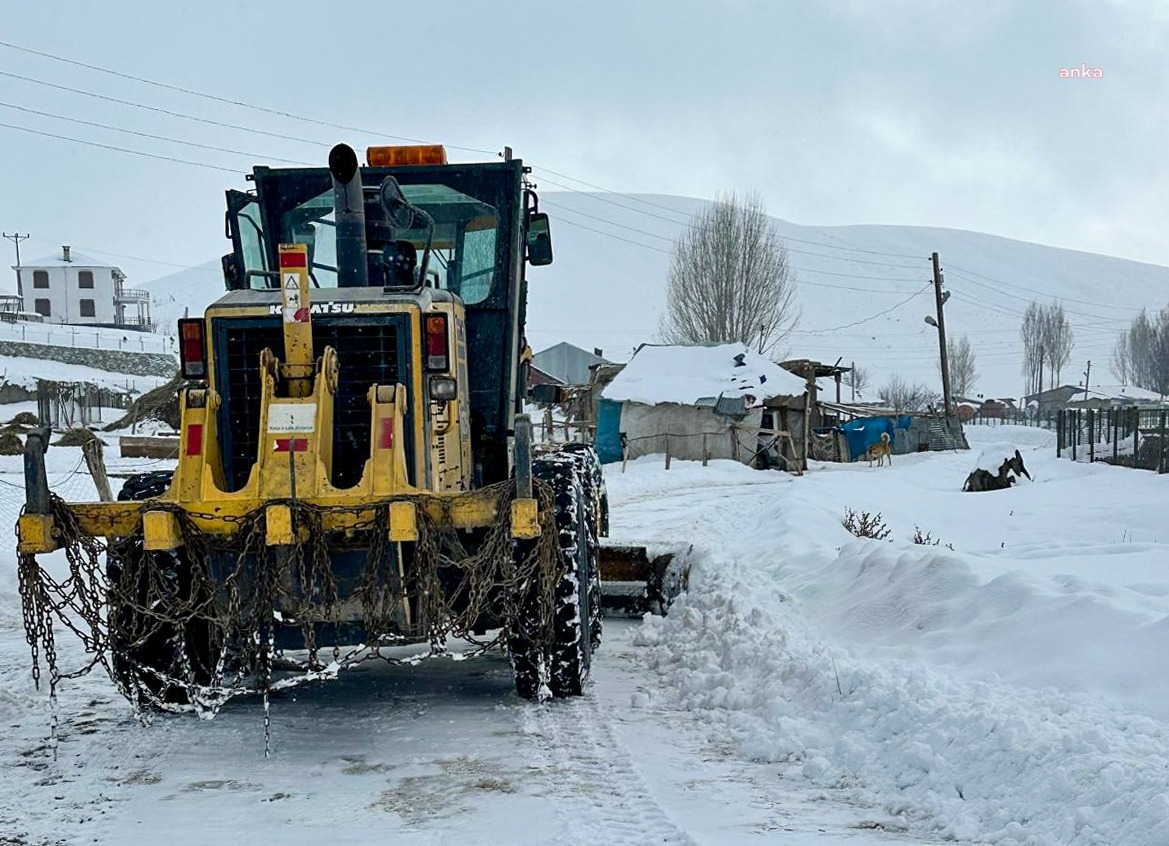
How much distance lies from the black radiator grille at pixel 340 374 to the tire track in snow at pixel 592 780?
1.67m

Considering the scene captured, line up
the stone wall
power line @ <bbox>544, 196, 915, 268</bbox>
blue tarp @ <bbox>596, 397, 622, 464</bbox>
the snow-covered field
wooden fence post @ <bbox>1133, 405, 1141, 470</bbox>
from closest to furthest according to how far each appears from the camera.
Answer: the snow-covered field, wooden fence post @ <bbox>1133, 405, 1141, 470</bbox>, blue tarp @ <bbox>596, 397, 622, 464</bbox>, the stone wall, power line @ <bbox>544, 196, 915, 268</bbox>

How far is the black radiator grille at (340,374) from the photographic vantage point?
5883mm

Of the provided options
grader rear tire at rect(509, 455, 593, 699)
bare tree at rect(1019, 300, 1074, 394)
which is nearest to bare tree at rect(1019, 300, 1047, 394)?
bare tree at rect(1019, 300, 1074, 394)

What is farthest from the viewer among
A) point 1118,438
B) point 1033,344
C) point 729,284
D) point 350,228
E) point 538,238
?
point 1033,344

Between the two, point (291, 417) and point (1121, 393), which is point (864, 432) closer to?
point (291, 417)

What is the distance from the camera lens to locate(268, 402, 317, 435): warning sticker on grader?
550cm

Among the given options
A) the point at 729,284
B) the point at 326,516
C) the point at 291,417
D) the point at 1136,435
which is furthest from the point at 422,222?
the point at 729,284

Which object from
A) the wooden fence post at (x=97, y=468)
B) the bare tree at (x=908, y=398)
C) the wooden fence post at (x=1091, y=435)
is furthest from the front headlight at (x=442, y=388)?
the bare tree at (x=908, y=398)

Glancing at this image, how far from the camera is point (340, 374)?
19.3 feet

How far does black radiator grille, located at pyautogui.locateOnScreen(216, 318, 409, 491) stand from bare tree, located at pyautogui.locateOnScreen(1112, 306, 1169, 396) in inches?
3881

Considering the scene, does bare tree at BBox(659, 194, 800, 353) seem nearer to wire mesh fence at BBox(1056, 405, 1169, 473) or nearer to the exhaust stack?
wire mesh fence at BBox(1056, 405, 1169, 473)

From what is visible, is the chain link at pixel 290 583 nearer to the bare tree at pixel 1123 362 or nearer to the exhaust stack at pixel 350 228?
the exhaust stack at pixel 350 228

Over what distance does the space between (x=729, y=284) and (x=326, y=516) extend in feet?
165

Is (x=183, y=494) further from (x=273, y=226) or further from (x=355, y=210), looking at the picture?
(x=273, y=226)
